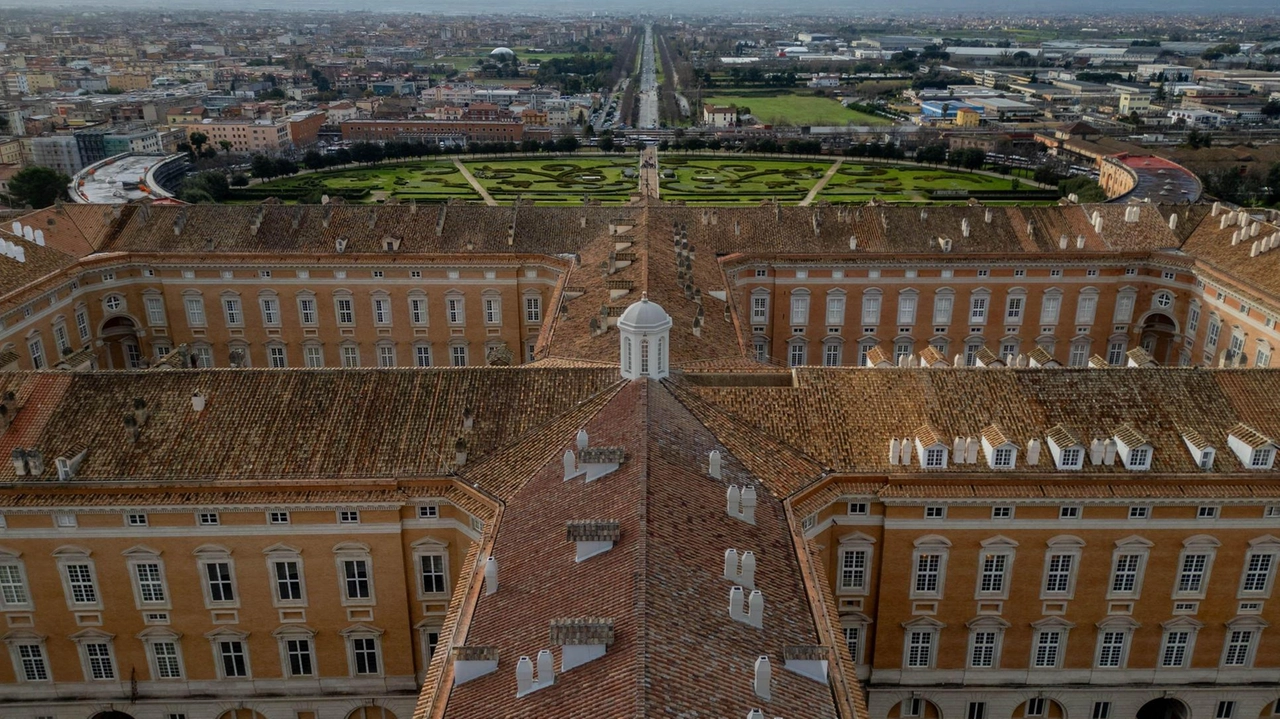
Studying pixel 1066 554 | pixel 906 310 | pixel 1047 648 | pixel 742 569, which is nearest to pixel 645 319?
pixel 742 569

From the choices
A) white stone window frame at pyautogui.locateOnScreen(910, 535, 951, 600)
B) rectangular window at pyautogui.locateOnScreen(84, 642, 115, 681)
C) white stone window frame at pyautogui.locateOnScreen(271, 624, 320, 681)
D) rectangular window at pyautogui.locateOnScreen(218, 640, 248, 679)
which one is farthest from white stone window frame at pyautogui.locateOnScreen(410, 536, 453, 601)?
white stone window frame at pyautogui.locateOnScreen(910, 535, 951, 600)

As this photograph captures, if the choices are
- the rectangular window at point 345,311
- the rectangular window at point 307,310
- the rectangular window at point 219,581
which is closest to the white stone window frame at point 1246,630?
the rectangular window at point 219,581

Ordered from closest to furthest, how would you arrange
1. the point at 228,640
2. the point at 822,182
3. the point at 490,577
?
the point at 490,577 < the point at 228,640 < the point at 822,182

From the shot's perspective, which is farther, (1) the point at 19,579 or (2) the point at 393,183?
(2) the point at 393,183

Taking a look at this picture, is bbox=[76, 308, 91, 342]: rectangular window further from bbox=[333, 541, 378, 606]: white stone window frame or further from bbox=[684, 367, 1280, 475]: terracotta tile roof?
bbox=[684, 367, 1280, 475]: terracotta tile roof

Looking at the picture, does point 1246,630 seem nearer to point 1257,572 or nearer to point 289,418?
point 1257,572

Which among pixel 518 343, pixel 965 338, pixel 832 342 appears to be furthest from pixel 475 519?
pixel 965 338

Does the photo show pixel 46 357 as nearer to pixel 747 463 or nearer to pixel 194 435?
pixel 194 435
